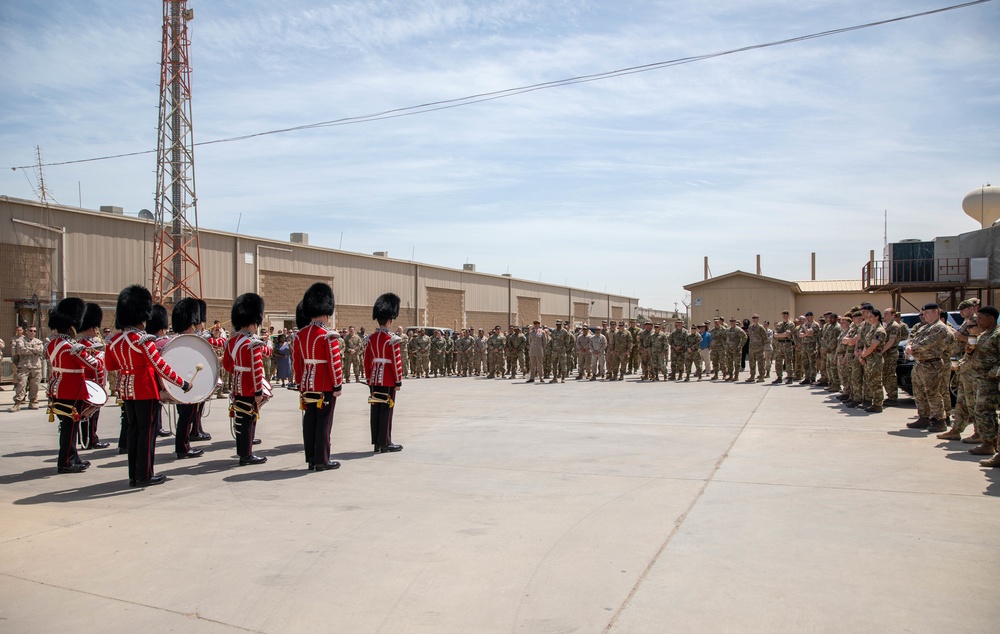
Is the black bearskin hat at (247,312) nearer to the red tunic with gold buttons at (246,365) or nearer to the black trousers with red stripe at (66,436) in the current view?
the red tunic with gold buttons at (246,365)

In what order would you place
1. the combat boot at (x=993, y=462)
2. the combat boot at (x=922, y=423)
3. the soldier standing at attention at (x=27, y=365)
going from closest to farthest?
the combat boot at (x=993, y=462) < the combat boot at (x=922, y=423) < the soldier standing at attention at (x=27, y=365)

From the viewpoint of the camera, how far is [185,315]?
11172mm

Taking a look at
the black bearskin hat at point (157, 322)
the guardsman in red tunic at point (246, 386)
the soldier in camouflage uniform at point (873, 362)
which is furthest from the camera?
the soldier in camouflage uniform at point (873, 362)

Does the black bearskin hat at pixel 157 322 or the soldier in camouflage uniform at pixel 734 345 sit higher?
the black bearskin hat at pixel 157 322

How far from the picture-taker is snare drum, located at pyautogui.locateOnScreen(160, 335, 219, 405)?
9258mm

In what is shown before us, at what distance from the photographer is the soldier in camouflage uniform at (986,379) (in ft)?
27.9

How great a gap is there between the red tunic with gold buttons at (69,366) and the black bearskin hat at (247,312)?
1779 millimetres

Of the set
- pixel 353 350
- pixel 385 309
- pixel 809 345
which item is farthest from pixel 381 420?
pixel 353 350

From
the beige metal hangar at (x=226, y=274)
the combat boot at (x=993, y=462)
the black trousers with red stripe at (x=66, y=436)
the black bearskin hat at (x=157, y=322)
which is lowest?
the combat boot at (x=993, y=462)

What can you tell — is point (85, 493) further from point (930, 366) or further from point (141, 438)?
point (930, 366)

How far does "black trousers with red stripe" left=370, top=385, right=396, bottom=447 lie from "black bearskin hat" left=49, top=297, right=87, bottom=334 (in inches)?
151

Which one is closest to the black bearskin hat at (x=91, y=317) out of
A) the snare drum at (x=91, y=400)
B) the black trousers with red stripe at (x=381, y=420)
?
the snare drum at (x=91, y=400)

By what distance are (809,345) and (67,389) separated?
16887 mm

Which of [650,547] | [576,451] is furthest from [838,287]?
[650,547]
